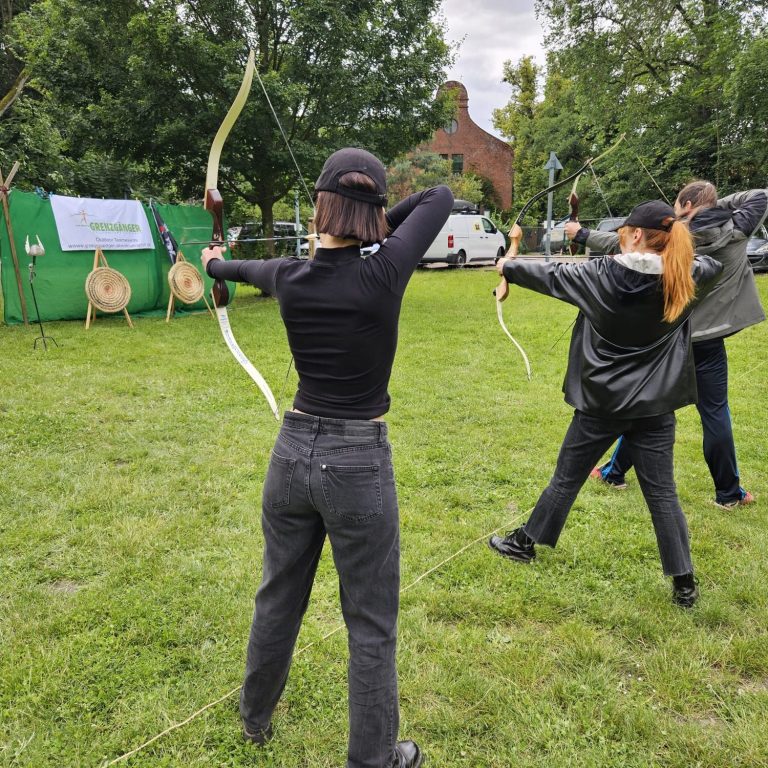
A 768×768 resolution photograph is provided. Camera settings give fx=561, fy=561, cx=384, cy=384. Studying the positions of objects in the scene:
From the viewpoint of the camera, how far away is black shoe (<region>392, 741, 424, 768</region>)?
170 cm

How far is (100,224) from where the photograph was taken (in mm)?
9031

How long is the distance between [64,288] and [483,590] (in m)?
8.68

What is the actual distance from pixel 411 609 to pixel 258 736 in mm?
864

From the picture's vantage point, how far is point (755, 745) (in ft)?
5.93

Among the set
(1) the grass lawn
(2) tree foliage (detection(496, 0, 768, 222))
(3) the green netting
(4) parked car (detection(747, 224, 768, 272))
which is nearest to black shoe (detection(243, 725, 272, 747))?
(1) the grass lawn

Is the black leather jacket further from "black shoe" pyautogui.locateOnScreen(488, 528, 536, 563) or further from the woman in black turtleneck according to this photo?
the woman in black turtleneck

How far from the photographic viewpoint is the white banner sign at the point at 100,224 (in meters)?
8.59

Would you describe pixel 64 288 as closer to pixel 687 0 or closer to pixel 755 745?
pixel 755 745

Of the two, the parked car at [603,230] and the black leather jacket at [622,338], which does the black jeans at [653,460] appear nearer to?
the black leather jacket at [622,338]

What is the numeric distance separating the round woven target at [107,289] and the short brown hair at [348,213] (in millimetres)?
8520

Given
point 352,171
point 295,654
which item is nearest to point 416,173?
point 295,654

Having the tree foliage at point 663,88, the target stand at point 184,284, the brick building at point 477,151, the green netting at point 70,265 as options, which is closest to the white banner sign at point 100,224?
the green netting at point 70,265

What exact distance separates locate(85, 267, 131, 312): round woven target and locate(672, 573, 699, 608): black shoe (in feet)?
28.8

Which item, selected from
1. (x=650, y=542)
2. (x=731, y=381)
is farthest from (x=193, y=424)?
(x=731, y=381)
